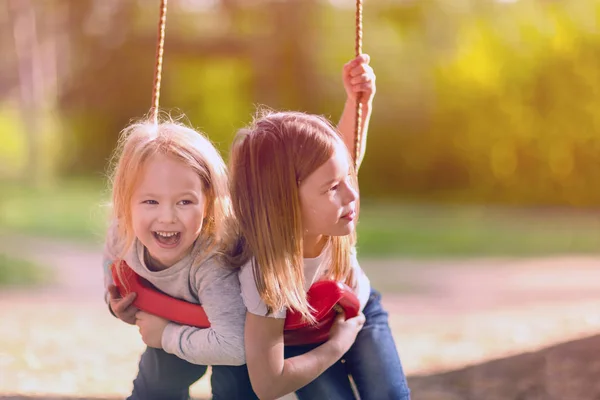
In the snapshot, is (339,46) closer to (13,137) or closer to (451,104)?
(451,104)

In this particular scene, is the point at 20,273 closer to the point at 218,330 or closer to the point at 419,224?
the point at 419,224

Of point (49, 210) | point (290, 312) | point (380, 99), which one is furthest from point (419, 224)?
point (290, 312)

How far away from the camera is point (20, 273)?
20.7 feet

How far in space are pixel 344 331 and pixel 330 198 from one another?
304 millimetres

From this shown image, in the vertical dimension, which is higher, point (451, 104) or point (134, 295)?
point (451, 104)

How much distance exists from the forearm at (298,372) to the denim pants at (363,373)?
0.26ft

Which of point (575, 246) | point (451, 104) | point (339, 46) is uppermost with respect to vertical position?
point (339, 46)

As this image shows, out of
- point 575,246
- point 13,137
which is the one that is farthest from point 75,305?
point 575,246

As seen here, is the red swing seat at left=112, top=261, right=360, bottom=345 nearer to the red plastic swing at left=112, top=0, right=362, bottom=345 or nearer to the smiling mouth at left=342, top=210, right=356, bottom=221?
the red plastic swing at left=112, top=0, right=362, bottom=345

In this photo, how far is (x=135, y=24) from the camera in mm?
7961

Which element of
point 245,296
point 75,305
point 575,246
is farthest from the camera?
point 575,246

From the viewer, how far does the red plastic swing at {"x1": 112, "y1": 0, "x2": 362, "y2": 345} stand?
154 centimetres

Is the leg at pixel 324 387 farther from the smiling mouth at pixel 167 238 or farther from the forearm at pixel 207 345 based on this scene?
the smiling mouth at pixel 167 238

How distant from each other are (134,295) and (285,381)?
367mm
